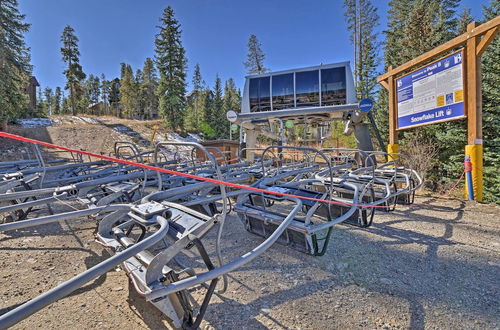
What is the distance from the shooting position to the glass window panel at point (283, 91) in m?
11.6

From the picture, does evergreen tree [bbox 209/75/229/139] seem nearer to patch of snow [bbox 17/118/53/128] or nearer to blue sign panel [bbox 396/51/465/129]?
patch of snow [bbox 17/118/53/128]

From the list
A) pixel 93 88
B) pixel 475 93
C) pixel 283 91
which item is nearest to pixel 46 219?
pixel 475 93

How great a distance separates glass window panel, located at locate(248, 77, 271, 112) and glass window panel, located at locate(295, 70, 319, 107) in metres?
1.38

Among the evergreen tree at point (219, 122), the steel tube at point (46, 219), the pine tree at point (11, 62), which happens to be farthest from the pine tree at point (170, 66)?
the steel tube at point (46, 219)

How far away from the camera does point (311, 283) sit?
2391 millimetres

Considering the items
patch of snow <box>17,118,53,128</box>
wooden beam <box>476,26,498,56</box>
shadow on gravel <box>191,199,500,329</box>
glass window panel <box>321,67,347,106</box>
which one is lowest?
shadow on gravel <box>191,199,500,329</box>

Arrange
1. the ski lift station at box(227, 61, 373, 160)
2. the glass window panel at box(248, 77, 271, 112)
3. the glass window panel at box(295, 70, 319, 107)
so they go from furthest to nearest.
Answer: the glass window panel at box(248, 77, 271, 112), the glass window panel at box(295, 70, 319, 107), the ski lift station at box(227, 61, 373, 160)

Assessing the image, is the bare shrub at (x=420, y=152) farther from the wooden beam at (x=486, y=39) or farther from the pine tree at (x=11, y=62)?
the pine tree at (x=11, y=62)

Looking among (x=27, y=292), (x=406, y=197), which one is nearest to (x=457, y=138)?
(x=406, y=197)

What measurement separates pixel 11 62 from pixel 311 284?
2922 centimetres

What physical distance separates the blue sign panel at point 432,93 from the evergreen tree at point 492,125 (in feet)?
11.2

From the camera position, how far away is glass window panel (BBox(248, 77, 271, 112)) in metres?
12.0

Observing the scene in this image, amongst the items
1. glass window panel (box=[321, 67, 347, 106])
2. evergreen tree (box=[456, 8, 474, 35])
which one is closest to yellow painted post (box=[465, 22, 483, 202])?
glass window panel (box=[321, 67, 347, 106])

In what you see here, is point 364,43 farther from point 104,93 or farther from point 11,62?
point 104,93
